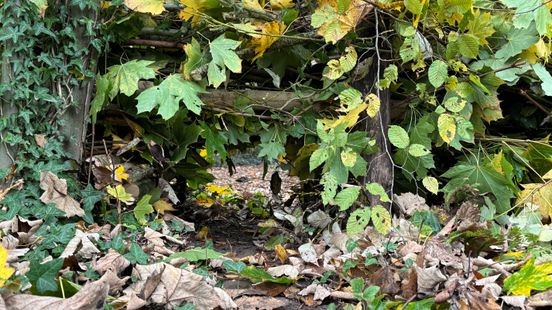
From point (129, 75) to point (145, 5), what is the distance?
275 mm

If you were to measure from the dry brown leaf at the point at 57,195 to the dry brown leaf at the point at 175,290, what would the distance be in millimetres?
754

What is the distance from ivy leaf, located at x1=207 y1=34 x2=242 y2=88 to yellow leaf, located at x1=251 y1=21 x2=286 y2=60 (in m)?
0.11

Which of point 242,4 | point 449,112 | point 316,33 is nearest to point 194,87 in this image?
point 242,4

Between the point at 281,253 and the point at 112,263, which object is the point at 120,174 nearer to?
the point at 281,253

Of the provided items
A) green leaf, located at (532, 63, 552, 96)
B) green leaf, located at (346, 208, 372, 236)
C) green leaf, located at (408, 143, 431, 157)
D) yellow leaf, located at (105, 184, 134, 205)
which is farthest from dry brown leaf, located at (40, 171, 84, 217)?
green leaf, located at (532, 63, 552, 96)

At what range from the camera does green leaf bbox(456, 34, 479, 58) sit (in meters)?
2.26

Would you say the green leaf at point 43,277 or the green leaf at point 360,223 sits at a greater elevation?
the green leaf at point 43,277

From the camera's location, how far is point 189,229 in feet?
8.45

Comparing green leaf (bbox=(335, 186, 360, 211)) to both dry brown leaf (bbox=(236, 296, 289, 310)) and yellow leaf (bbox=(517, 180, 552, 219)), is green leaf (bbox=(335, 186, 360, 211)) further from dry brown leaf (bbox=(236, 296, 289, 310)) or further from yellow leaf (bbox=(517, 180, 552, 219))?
yellow leaf (bbox=(517, 180, 552, 219))

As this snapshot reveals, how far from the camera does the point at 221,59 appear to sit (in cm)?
232

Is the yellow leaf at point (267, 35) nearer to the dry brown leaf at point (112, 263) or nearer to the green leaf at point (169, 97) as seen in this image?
the green leaf at point (169, 97)

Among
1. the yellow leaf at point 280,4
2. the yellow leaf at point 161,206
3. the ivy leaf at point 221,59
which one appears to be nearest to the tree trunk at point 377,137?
the yellow leaf at point 280,4

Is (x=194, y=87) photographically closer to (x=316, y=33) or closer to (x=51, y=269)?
(x=316, y=33)

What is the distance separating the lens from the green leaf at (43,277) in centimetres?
138
